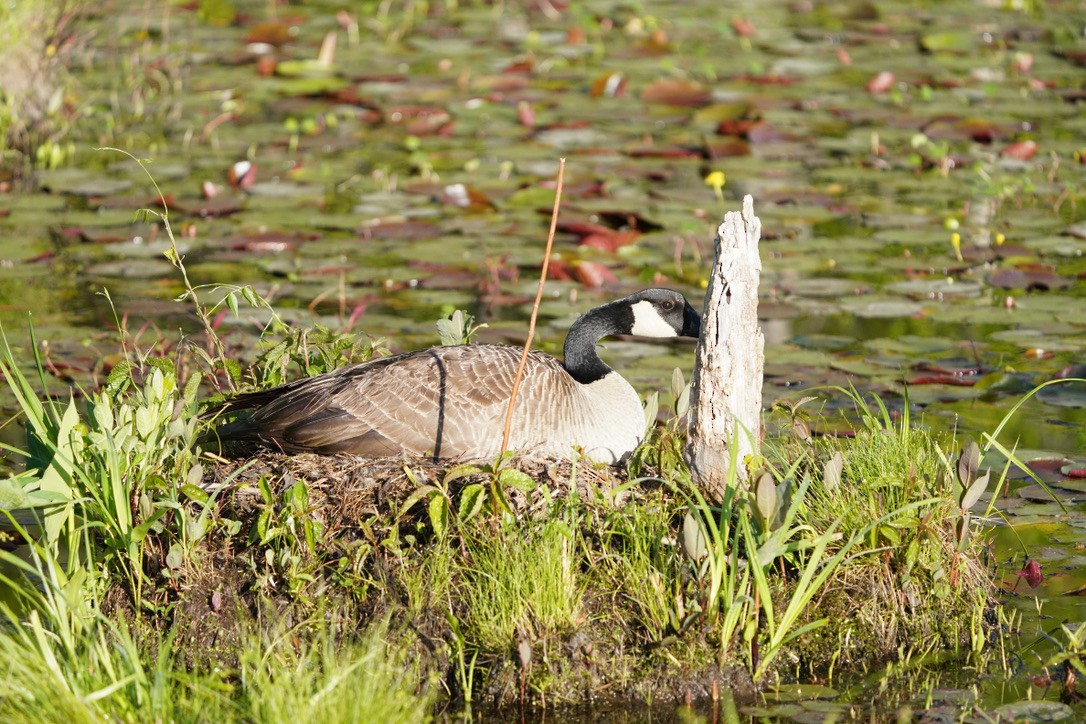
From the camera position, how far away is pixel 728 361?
518 centimetres

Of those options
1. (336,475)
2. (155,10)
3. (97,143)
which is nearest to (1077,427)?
(336,475)

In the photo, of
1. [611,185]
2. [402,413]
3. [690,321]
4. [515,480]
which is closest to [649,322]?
[690,321]

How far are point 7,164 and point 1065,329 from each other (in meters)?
7.78

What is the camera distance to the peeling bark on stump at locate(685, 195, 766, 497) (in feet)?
16.8

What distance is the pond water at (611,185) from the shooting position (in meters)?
7.65

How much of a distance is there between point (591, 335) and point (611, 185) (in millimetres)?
4263

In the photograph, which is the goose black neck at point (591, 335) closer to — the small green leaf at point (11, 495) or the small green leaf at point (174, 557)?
the small green leaf at point (174, 557)

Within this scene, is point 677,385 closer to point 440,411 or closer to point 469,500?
point 440,411

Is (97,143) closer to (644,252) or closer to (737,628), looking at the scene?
(644,252)

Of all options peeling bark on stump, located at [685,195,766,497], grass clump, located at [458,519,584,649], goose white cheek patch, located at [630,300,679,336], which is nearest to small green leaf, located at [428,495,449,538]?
grass clump, located at [458,519,584,649]

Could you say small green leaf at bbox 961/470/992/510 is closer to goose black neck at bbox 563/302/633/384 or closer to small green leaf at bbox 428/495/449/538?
goose black neck at bbox 563/302/633/384

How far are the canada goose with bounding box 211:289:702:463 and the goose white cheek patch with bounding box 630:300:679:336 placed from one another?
1.27 feet

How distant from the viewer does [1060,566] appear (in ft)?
17.7

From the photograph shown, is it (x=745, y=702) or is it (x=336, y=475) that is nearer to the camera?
(x=745, y=702)
